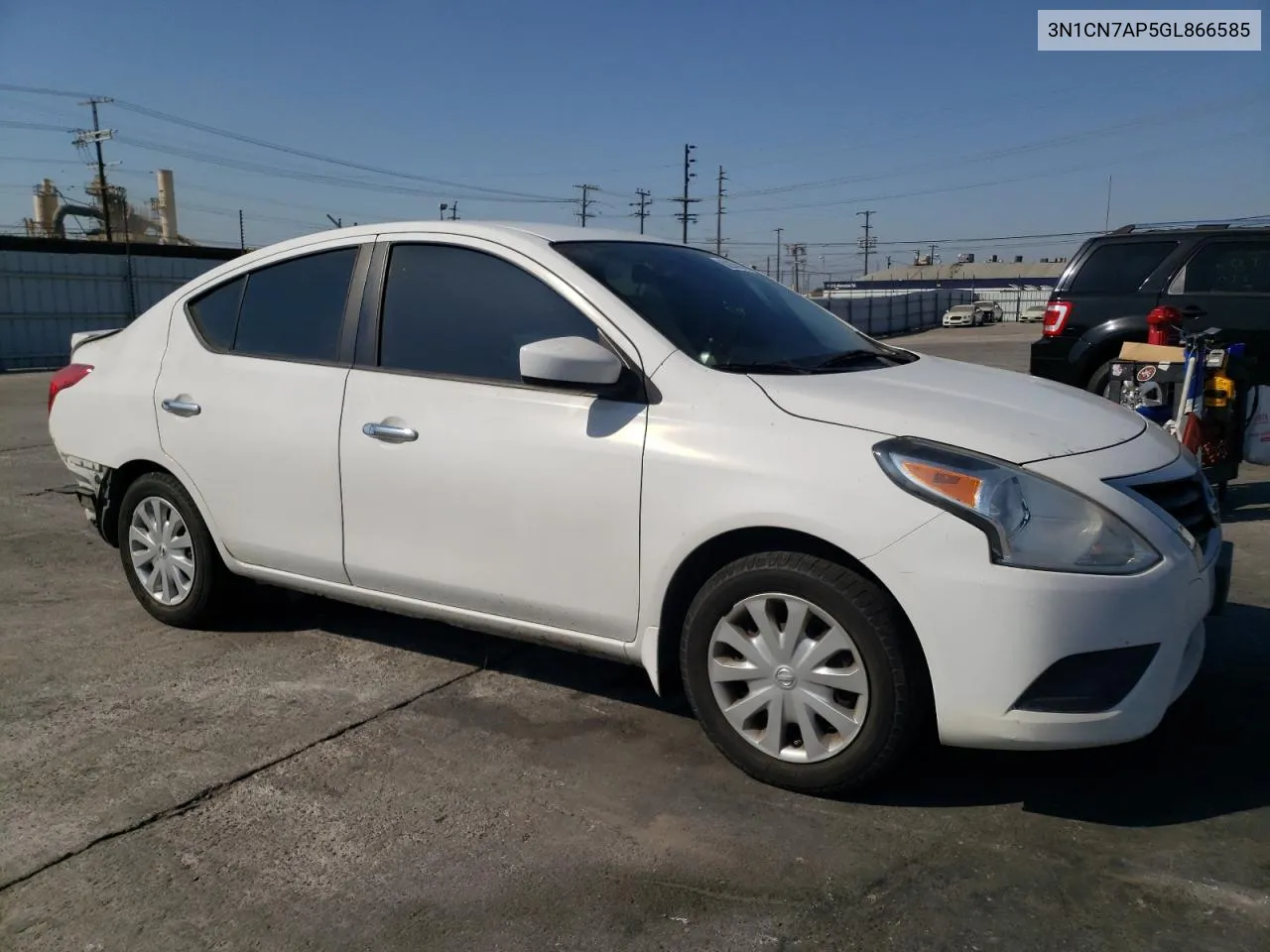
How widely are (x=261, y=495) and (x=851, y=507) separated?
240 cm

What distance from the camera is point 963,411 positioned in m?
3.13

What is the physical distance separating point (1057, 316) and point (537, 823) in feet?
22.4

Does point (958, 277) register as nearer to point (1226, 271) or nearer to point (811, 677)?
point (1226, 271)

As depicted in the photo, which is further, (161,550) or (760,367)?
(161,550)

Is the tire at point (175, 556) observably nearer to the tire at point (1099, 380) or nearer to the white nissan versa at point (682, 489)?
the white nissan versa at point (682, 489)

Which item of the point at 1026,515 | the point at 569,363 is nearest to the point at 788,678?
the point at 1026,515

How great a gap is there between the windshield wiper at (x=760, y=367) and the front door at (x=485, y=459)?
32 centimetres

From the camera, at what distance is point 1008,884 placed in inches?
104

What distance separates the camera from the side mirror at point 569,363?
3203 millimetres

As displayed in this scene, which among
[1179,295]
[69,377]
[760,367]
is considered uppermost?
[1179,295]

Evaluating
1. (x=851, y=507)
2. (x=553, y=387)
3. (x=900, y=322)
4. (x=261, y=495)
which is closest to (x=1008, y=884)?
(x=851, y=507)

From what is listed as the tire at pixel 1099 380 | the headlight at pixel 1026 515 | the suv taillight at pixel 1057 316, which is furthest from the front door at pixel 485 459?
the suv taillight at pixel 1057 316

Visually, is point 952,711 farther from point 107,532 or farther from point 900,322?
point 900,322

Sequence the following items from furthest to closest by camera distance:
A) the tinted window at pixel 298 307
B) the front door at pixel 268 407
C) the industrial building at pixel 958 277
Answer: the industrial building at pixel 958 277 < the tinted window at pixel 298 307 < the front door at pixel 268 407
